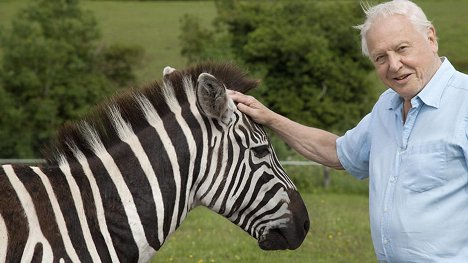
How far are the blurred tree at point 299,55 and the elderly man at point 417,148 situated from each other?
22969mm

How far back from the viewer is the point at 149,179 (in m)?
3.90

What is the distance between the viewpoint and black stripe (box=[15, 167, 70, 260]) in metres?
3.56

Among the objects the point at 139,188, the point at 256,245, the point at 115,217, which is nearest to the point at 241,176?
the point at 139,188

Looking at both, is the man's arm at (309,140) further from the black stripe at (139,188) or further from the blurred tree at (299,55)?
the blurred tree at (299,55)

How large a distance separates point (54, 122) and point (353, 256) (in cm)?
1633

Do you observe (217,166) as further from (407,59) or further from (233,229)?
(233,229)

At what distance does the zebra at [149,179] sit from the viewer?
363 cm

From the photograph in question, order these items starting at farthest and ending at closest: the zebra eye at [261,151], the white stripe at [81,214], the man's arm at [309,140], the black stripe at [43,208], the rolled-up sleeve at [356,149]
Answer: the man's arm at [309,140] → the rolled-up sleeve at [356,149] → the zebra eye at [261,151] → the white stripe at [81,214] → the black stripe at [43,208]

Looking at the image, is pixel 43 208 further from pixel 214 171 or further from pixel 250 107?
pixel 250 107

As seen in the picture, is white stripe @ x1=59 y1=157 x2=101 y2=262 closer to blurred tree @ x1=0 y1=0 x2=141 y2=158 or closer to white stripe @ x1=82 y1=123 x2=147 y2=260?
white stripe @ x1=82 y1=123 x2=147 y2=260

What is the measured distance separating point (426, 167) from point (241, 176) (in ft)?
3.32

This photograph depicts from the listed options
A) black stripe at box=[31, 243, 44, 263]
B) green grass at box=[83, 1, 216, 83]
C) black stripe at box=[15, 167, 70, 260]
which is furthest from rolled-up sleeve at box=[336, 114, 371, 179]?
green grass at box=[83, 1, 216, 83]

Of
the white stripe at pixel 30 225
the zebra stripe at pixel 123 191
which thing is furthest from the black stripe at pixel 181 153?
the white stripe at pixel 30 225

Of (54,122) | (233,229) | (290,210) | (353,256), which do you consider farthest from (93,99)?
(290,210)
